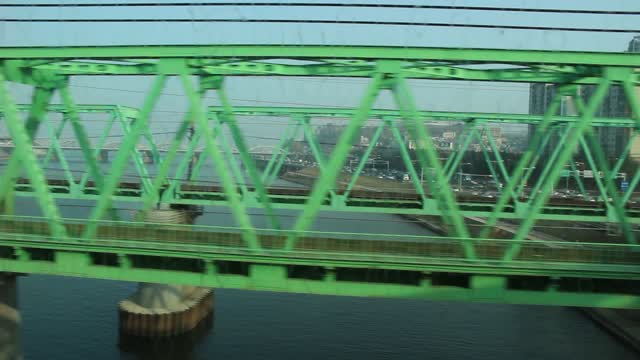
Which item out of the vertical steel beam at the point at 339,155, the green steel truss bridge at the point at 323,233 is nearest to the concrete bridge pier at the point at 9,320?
the green steel truss bridge at the point at 323,233

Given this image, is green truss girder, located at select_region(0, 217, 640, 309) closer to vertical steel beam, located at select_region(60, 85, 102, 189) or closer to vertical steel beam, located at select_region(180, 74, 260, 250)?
vertical steel beam, located at select_region(180, 74, 260, 250)

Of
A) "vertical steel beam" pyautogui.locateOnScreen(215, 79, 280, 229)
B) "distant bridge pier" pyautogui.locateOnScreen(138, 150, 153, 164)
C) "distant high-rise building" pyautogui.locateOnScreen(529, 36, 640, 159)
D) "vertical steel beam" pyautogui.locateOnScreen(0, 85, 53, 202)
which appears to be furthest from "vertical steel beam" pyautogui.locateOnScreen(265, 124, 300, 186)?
"distant high-rise building" pyautogui.locateOnScreen(529, 36, 640, 159)

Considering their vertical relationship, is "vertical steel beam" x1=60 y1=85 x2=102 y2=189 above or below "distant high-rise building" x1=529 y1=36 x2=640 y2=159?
above

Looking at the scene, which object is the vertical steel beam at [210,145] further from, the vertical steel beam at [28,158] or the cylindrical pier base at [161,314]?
the cylindrical pier base at [161,314]

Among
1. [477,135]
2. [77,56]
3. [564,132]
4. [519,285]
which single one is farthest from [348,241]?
[564,132]

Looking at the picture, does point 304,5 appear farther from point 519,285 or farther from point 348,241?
point 519,285

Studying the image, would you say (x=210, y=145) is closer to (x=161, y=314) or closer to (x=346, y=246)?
(x=346, y=246)

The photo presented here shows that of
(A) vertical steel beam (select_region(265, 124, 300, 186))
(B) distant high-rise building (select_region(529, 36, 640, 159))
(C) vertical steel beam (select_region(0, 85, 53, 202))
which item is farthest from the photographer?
(B) distant high-rise building (select_region(529, 36, 640, 159))
